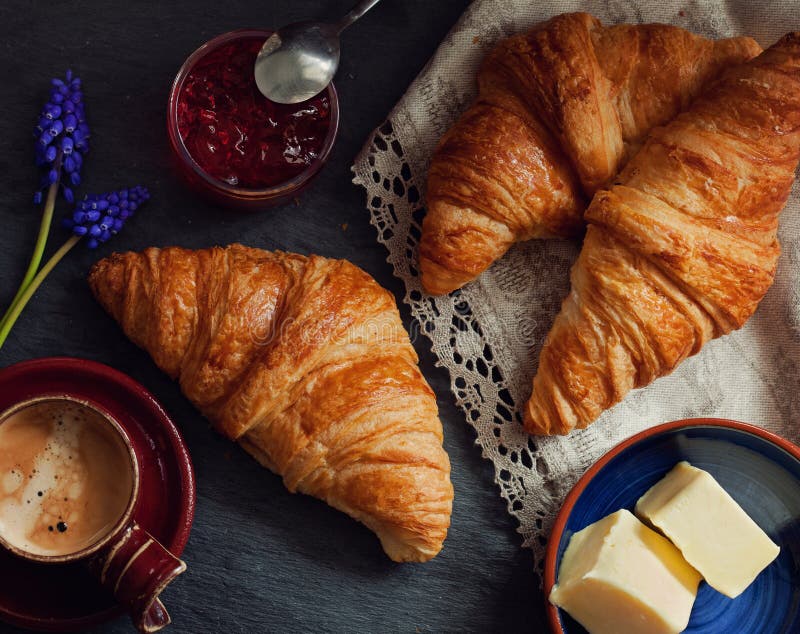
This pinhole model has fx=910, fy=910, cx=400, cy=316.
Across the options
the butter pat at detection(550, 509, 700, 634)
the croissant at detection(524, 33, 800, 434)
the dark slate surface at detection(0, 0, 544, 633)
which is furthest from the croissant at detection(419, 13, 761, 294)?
the butter pat at detection(550, 509, 700, 634)

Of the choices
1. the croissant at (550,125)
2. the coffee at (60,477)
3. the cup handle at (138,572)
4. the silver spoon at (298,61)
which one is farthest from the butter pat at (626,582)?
the silver spoon at (298,61)

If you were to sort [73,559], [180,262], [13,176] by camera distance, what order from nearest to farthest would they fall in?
[73,559] < [180,262] < [13,176]

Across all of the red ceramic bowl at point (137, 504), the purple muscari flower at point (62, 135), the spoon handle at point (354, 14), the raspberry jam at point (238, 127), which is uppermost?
the spoon handle at point (354, 14)

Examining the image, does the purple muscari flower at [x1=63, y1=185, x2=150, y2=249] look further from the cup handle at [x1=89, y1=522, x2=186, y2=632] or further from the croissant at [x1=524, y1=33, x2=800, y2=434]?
the croissant at [x1=524, y1=33, x2=800, y2=434]

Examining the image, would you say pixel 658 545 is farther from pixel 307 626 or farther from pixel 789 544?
pixel 307 626

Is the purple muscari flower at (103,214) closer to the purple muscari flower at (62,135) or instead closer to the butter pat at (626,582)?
the purple muscari flower at (62,135)

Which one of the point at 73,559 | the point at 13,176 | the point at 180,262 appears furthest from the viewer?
the point at 13,176

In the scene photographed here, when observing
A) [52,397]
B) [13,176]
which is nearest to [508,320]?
[52,397]
